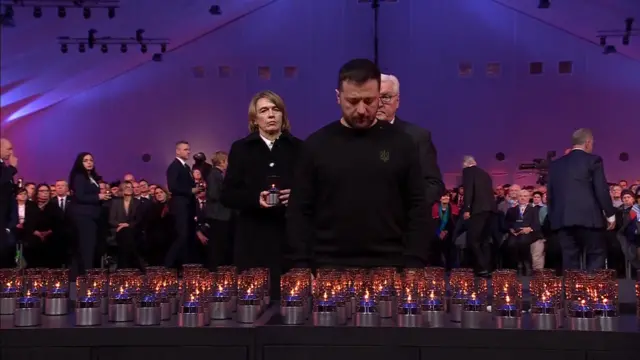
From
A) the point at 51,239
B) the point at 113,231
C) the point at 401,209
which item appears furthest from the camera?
the point at 113,231

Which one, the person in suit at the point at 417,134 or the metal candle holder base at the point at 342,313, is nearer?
the metal candle holder base at the point at 342,313

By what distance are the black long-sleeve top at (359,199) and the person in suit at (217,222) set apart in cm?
469

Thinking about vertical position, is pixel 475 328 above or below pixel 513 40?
below

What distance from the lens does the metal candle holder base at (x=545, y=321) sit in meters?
1.99

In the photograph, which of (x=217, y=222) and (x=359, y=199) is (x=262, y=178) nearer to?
(x=359, y=199)

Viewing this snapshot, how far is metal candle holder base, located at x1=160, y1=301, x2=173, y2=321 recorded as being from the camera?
7.03 ft

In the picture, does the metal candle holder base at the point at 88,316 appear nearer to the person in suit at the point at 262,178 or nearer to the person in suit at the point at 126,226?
the person in suit at the point at 262,178

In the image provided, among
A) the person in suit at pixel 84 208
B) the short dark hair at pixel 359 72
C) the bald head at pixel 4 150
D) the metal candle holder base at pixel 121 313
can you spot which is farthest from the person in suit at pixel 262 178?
the person in suit at pixel 84 208

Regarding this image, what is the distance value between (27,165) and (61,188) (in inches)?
363

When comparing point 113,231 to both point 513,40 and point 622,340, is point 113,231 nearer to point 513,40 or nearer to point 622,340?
point 622,340

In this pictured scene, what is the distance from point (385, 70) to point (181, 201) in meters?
9.40

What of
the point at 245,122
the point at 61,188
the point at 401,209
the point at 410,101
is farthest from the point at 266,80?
the point at 401,209

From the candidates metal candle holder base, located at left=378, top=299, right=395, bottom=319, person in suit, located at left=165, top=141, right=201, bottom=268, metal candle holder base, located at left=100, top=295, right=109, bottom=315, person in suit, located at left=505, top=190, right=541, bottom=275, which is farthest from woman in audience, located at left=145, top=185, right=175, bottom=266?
metal candle holder base, located at left=378, top=299, right=395, bottom=319

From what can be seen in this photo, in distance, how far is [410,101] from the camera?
671 inches
